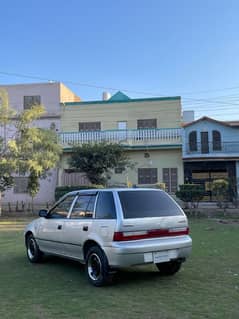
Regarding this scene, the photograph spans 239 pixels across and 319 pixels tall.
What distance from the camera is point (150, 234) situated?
19.9 feet

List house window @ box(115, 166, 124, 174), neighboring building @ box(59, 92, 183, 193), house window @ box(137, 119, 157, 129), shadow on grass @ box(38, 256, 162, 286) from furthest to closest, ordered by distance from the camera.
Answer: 1. house window @ box(137, 119, 157, 129)
2. neighboring building @ box(59, 92, 183, 193)
3. house window @ box(115, 166, 124, 174)
4. shadow on grass @ box(38, 256, 162, 286)

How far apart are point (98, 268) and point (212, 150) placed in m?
20.4

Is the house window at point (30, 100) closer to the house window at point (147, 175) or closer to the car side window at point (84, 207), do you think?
the house window at point (147, 175)

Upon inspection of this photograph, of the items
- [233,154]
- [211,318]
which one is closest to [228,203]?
[233,154]

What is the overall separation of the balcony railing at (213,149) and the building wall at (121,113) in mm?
2267

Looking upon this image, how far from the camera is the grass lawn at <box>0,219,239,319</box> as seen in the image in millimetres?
4770

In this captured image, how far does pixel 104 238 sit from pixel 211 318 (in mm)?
2150

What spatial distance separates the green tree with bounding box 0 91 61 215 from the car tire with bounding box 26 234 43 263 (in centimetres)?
1057

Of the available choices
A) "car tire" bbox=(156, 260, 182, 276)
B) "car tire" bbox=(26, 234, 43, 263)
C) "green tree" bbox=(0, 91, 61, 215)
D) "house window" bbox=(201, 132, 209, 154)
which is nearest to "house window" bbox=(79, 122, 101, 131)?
"green tree" bbox=(0, 91, 61, 215)

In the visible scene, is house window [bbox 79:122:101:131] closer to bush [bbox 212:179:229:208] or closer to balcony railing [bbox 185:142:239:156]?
balcony railing [bbox 185:142:239:156]

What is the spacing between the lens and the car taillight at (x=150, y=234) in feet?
19.1

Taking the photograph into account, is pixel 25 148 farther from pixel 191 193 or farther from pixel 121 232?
pixel 121 232

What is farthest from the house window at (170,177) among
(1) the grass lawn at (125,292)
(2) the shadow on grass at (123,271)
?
(2) the shadow on grass at (123,271)

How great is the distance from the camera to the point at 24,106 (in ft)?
89.3
